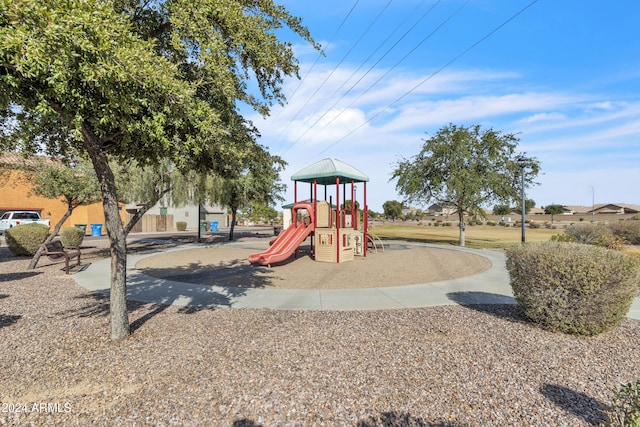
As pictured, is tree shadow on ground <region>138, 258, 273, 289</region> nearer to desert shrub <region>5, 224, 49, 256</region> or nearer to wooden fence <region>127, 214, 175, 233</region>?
desert shrub <region>5, 224, 49, 256</region>

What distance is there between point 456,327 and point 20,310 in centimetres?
825

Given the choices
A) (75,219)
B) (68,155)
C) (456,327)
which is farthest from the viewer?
(75,219)

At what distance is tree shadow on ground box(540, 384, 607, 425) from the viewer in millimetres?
2877

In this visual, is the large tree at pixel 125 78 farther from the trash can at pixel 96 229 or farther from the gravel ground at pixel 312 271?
the trash can at pixel 96 229

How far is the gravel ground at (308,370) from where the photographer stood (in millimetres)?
2912

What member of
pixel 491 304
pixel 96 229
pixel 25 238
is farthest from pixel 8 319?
pixel 96 229

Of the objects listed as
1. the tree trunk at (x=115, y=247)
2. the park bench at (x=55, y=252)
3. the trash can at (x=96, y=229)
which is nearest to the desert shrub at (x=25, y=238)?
the park bench at (x=55, y=252)

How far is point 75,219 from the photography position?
105 feet

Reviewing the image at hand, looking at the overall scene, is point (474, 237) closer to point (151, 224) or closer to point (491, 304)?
point (491, 304)

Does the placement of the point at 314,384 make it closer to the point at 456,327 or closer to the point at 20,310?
the point at 456,327

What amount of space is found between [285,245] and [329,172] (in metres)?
3.62

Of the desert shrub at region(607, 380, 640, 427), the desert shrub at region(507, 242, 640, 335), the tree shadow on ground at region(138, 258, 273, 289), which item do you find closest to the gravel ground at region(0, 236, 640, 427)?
the desert shrub at region(507, 242, 640, 335)

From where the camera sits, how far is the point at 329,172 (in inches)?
528

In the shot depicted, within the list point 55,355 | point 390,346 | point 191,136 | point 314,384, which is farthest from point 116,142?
point 390,346
